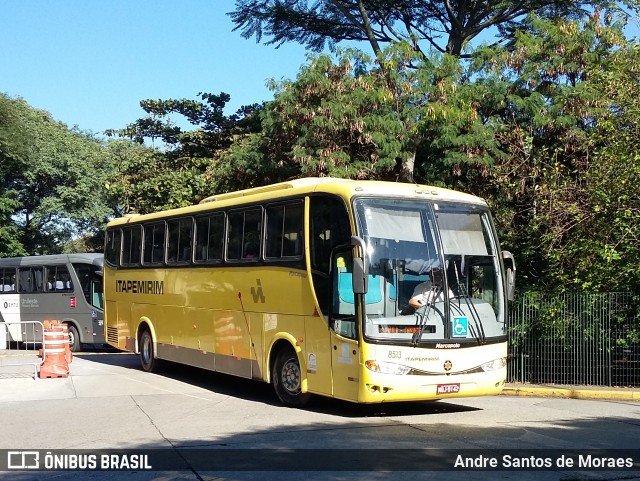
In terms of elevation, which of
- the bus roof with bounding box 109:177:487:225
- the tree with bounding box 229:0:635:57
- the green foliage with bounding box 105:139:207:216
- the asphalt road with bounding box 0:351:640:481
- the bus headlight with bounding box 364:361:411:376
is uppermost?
the tree with bounding box 229:0:635:57

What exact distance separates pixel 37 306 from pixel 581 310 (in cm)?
1918

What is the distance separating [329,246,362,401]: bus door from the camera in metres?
11.0

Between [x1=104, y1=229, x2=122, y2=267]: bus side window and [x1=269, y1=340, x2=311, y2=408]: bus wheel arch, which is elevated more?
[x1=104, y1=229, x2=122, y2=267]: bus side window

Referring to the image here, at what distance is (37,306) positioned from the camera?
27.6 m

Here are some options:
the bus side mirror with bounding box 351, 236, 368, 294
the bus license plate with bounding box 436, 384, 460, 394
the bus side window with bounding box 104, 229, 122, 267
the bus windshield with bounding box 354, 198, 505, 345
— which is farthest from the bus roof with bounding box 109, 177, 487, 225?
the bus side window with bounding box 104, 229, 122, 267

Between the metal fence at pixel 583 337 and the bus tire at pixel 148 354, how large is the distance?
809 cm

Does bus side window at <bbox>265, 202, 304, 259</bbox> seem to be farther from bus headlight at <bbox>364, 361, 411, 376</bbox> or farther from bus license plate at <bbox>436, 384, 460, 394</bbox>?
bus license plate at <bbox>436, 384, 460, 394</bbox>

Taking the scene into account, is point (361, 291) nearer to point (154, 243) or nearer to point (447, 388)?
point (447, 388)

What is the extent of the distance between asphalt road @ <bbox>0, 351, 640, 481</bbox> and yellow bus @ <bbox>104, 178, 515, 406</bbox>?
633mm

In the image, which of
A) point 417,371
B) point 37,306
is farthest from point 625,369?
point 37,306

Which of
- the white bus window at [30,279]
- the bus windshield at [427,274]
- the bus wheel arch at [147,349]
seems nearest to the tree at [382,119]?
the bus wheel arch at [147,349]

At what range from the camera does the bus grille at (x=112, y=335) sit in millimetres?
20016

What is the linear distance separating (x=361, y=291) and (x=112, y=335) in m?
11.4

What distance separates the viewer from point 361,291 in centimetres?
1066
